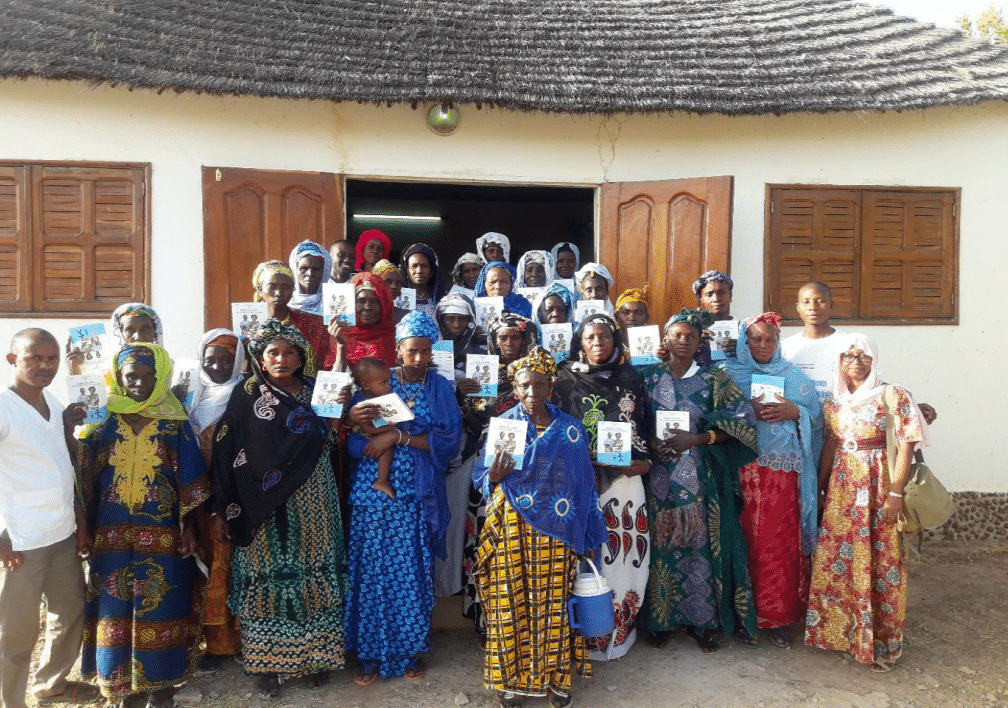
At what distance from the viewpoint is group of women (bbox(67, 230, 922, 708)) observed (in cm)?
344

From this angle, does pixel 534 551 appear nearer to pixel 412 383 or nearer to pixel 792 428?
pixel 412 383

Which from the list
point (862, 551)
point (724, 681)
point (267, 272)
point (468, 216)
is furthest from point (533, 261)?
point (468, 216)

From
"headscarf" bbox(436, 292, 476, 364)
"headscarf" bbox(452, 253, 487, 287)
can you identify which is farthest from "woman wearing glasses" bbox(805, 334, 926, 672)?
"headscarf" bbox(452, 253, 487, 287)

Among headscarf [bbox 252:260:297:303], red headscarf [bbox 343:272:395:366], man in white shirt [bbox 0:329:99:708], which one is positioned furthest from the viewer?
headscarf [bbox 252:260:297:303]

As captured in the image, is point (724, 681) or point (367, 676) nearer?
point (367, 676)

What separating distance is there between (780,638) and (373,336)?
9.66 ft

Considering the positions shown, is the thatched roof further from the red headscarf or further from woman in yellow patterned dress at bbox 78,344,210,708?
woman in yellow patterned dress at bbox 78,344,210,708

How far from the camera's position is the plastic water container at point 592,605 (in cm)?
343

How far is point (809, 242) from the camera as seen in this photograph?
6188 millimetres

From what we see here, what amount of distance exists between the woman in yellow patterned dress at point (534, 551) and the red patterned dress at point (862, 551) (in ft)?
5.03

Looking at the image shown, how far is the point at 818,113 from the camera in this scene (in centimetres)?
588

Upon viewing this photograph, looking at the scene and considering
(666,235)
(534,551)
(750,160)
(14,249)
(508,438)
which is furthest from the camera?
(750,160)

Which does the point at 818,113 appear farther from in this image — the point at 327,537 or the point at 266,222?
the point at 327,537

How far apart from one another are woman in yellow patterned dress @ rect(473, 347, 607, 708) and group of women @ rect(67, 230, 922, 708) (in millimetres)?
11
